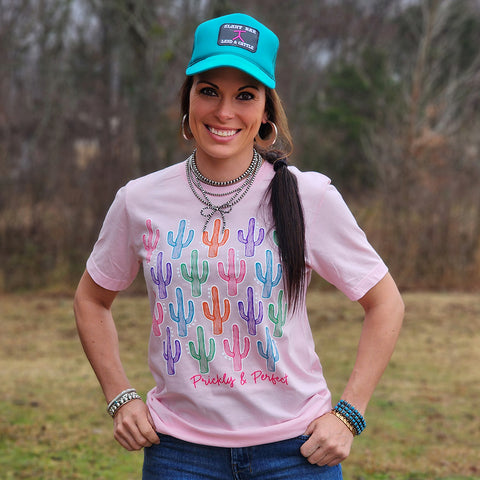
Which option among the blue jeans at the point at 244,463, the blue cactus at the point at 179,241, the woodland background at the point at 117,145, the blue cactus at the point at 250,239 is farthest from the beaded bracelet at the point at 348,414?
the woodland background at the point at 117,145

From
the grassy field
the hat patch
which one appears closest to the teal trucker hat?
the hat patch

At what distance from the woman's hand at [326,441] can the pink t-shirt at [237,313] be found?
0.12 ft

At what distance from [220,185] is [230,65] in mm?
314

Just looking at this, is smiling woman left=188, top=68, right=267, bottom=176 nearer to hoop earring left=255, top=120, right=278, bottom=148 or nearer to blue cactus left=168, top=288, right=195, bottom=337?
hoop earring left=255, top=120, right=278, bottom=148

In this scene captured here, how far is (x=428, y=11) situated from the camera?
43.1 feet

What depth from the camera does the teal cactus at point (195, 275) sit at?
77.1 inches

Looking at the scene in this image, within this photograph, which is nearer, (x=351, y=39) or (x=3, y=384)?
(x=3, y=384)

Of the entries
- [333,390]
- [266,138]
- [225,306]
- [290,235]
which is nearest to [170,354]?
[225,306]

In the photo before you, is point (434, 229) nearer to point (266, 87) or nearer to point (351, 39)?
point (266, 87)

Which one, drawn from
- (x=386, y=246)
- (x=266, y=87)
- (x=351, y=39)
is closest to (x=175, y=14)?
(x=386, y=246)

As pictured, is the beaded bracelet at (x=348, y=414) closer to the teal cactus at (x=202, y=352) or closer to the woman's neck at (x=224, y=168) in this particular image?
the teal cactus at (x=202, y=352)

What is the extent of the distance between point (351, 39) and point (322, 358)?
16.8m

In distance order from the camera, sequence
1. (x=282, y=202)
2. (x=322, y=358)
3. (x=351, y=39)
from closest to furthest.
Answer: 1. (x=282, y=202)
2. (x=322, y=358)
3. (x=351, y=39)

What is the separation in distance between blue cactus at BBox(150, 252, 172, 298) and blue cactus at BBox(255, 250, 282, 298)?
9.0 inches
